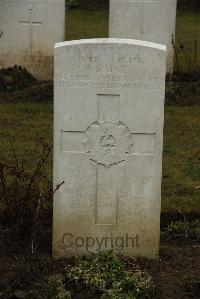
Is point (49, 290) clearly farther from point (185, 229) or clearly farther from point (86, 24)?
point (86, 24)

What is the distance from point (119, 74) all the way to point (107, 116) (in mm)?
276

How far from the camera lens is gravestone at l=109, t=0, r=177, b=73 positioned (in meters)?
10.2

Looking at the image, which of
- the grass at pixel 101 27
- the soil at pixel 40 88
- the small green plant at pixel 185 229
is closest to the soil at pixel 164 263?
the small green plant at pixel 185 229

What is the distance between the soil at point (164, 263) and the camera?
14.6ft

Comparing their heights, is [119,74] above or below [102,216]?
above

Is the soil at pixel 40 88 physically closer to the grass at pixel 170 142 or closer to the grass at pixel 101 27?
the grass at pixel 170 142

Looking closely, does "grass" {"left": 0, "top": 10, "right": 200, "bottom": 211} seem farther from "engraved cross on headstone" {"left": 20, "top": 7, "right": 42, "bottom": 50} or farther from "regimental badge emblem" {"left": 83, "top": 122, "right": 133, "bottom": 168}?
"engraved cross on headstone" {"left": 20, "top": 7, "right": 42, "bottom": 50}

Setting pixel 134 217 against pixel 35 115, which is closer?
pixel 134 217

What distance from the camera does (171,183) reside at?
6.50 m

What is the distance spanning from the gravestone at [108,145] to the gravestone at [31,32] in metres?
5.79

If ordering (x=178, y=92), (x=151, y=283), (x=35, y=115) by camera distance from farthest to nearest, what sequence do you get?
(x=178, y=92)
(x=35, y=115)
(x=151, y=283)

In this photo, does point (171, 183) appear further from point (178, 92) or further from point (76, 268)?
point (178, 92)

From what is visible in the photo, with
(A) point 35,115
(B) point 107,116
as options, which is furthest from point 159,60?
(A) point 35,115

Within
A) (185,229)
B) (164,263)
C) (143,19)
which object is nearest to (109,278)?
(164,263)
